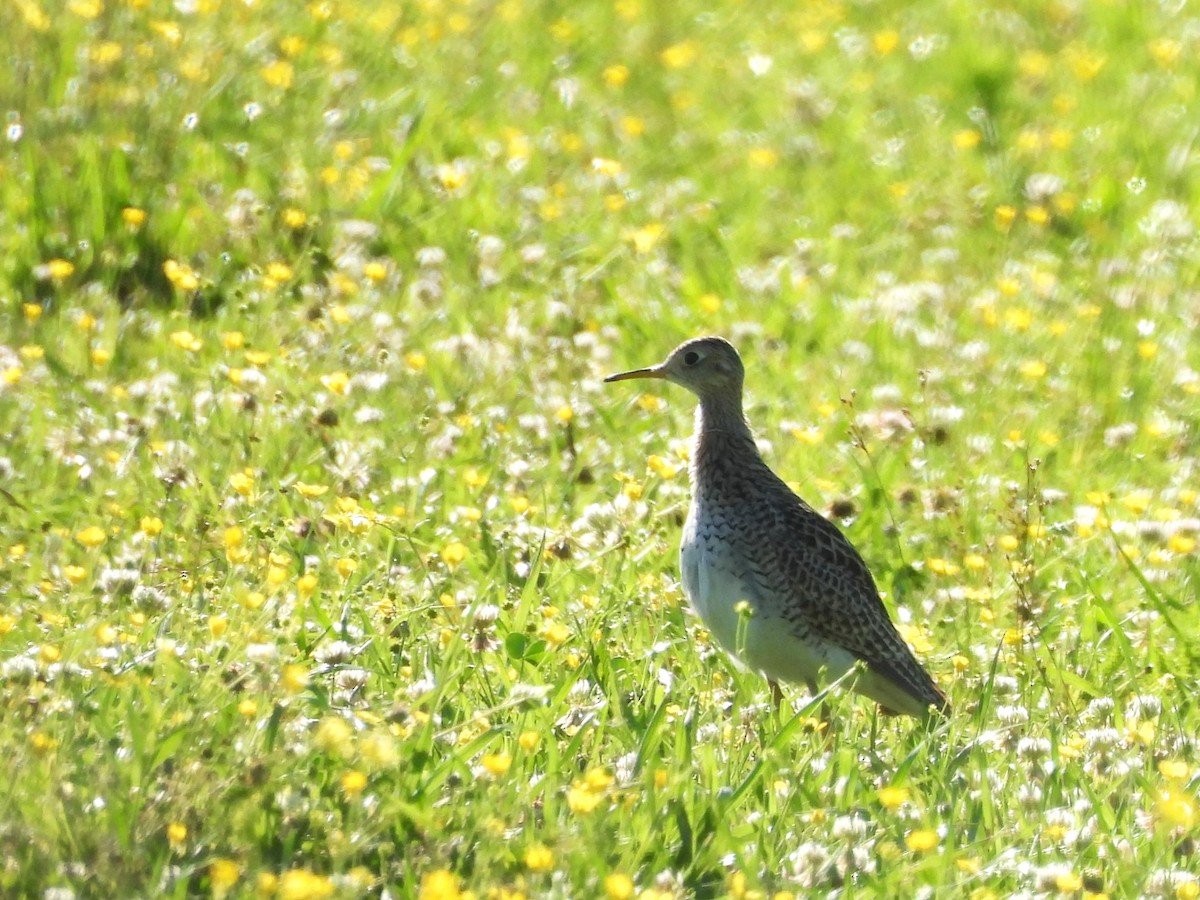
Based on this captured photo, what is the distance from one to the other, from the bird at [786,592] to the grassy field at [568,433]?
0.16 metres

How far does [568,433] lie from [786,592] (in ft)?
5.25

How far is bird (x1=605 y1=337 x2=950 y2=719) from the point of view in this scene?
6.36m

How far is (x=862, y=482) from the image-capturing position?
7.90 m

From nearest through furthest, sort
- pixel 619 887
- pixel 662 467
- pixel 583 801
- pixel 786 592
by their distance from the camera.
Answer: pixel 619 887 → pixel 583 801 → pixel 786 592 → pixel 662 467

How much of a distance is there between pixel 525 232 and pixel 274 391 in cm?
254

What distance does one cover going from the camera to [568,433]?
787 centimetres

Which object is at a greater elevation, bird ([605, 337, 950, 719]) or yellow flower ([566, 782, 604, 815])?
yellow flower ([566, 782, 604, 815])

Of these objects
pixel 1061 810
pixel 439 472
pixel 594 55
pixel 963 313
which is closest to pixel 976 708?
pixel 1061 810

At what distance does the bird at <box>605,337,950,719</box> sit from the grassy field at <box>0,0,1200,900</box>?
155mm

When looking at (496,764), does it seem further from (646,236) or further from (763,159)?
(763,159)

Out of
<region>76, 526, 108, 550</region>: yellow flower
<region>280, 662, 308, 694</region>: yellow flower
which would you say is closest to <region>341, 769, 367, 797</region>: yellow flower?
<region>280, 662, 308, 694</region>: yellow flower

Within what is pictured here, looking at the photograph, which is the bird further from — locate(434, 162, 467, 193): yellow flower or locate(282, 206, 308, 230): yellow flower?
locate(434, 162, 467, 193): yellow flower

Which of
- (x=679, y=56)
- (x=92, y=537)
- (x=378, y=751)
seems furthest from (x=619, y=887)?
(x=679, y=56)

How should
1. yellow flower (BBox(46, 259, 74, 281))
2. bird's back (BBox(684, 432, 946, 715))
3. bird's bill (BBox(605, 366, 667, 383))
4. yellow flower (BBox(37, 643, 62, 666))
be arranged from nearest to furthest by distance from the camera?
yellow flower (BBox(37, 643, 62, 666)) < bird's back (BBox(684, 432, 946, 715)) < bird's bill (BBox(605, 366, 667, 383)) < yellow flower (BBox(46, 259, 74, 281))
